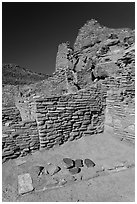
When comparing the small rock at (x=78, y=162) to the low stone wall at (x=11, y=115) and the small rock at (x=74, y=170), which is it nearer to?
the small rock at (x=74, y=170)

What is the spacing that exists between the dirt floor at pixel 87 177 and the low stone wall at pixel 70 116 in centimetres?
27

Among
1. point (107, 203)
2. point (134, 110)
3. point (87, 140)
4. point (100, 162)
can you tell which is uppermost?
point (134, 110)

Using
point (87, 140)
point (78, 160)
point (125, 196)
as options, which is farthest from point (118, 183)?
point (87, 140)

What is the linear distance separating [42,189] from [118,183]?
155cm

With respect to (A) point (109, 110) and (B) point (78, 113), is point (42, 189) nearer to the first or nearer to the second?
(B) point (78, 113)

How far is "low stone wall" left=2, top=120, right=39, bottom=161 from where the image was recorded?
439 cm

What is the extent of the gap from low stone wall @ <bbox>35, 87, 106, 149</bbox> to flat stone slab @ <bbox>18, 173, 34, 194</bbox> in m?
1.19

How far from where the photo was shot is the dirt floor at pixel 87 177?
3.24 metres

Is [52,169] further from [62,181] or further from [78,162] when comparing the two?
[78,162]

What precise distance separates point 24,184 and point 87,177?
4.32 feet

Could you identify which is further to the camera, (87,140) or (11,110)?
(11,110)

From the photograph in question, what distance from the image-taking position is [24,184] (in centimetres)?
352

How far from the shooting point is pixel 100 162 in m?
4.39

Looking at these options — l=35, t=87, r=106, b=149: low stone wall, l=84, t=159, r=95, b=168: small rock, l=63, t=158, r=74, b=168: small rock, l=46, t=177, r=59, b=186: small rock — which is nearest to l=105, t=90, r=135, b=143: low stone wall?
l=35, t=87, r=106, b=149: low stone wall
